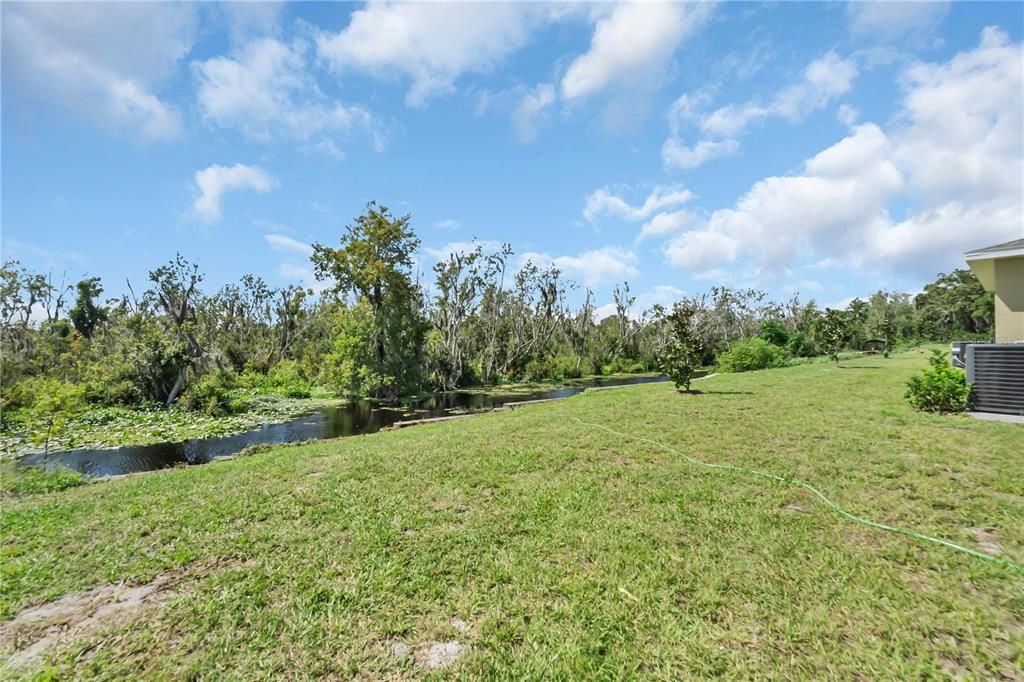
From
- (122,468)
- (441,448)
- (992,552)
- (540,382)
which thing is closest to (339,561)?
(441,448)

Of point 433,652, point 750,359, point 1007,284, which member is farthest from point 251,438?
point 750,359

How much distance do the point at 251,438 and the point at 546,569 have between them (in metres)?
13.4

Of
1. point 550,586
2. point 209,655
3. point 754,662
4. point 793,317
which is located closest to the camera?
point 754,662

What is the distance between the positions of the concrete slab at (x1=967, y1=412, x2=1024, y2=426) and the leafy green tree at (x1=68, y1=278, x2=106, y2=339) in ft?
150

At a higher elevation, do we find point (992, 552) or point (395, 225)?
point (395, 225)

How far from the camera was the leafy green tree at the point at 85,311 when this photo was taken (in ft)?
106

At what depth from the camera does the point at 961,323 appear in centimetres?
4534

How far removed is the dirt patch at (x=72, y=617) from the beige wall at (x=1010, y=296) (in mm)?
14473

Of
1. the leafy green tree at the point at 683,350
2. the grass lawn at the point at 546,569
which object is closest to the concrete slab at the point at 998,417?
the grass lawn at the point at 546,569

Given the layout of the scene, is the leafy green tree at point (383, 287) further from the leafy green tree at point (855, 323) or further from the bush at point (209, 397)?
the leafy green tree at point (855, 323)

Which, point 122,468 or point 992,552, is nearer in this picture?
point 992,552

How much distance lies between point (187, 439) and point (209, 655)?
1344cm

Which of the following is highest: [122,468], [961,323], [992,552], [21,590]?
[961,323]

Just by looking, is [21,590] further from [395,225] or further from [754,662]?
[395,225]
